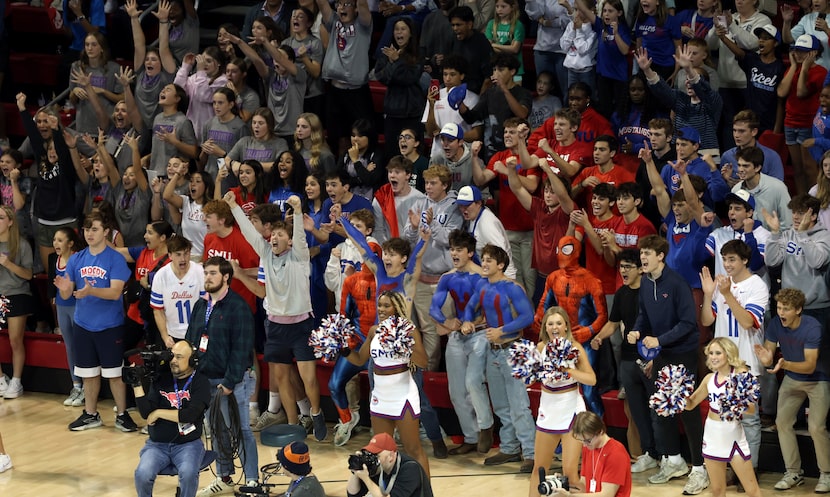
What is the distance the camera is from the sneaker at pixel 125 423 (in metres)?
12.3

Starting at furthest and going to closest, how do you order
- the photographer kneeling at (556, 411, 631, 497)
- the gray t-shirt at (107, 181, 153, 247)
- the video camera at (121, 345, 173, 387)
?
the gray t-shirt at (107, 181, 153, 247) → the video camera at (121, 345, 173, 387) → the photographer kneeling at (556, 411, 631, 497)

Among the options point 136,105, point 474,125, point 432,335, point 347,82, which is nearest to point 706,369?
point 432,335

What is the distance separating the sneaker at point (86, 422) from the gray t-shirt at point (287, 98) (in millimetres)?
3378

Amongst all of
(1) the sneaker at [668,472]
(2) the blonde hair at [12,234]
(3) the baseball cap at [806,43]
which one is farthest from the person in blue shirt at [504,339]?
(2) the blonde hair at [12,234]

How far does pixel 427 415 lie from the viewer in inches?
443

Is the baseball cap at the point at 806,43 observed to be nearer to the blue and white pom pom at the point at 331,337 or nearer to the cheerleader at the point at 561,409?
the cheerleader at the point at 561,409

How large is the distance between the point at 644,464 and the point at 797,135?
347 cm

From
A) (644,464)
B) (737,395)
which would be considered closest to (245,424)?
(644,464)

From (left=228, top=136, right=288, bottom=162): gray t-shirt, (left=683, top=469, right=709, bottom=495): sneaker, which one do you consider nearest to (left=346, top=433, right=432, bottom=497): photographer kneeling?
(left=683, top=469, right=709, bottom=495): sneaker

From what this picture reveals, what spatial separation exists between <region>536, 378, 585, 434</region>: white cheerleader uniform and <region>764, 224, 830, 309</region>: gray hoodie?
1951mm

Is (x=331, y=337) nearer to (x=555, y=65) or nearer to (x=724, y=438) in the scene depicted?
(x=724, y=438)

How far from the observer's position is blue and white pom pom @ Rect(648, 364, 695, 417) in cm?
995

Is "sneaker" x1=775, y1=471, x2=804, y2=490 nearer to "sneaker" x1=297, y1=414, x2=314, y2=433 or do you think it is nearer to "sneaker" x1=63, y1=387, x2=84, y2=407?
"sneaker" x1=297, y1=414, x2=314, y2=433

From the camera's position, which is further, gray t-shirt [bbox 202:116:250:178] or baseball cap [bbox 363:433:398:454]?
gray t-shirt [bbox 202:116:250:178]
